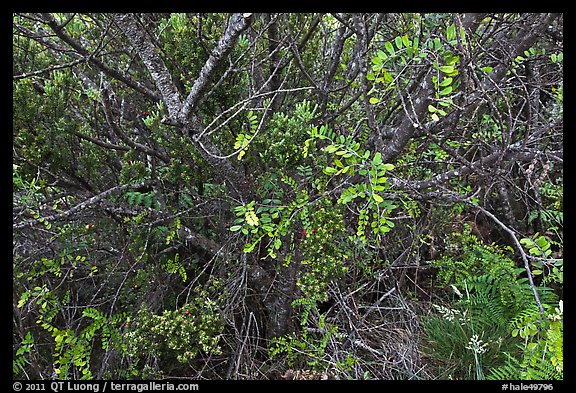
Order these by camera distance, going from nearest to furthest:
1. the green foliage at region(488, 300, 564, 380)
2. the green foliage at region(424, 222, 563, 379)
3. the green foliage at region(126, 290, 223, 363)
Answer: the green foliage at region(488, 300, 564, 380)
the green foliage at region(126, 290, 223, 363)
the green foliage at region(424, 222, 563, 379)

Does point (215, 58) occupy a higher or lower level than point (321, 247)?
higher

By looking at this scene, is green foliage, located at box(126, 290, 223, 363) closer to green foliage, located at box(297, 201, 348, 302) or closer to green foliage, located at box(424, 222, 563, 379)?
green foliage, located at box(297, 201, 348, 302)

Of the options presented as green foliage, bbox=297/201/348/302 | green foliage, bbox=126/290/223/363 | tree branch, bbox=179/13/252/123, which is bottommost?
green foliage, bbox=126/290/223/363

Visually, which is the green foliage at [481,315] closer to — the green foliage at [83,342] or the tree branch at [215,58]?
the tree branch at [215,58]

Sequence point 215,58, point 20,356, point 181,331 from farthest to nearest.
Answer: point 20,356 < point 181,331 < point 215,58

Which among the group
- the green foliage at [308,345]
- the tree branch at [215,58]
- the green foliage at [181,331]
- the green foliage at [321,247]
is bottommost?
the green foliage at [308,345]

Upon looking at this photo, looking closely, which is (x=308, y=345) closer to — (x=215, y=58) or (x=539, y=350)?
(x=539, y=350)

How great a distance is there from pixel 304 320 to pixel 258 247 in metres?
0.49

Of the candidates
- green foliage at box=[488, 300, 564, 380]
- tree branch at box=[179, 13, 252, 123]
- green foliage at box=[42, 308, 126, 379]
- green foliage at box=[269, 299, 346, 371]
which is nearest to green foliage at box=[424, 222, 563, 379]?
green foliage at box=[488, 300, 564, 380]

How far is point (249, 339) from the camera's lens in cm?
223

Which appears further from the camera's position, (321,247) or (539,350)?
(321,247)

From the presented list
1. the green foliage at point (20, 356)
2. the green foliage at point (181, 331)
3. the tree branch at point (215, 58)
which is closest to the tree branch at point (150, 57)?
the tree branch at point (215, 58)

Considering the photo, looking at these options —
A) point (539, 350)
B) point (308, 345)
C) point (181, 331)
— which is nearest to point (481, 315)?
point (539, 350)
